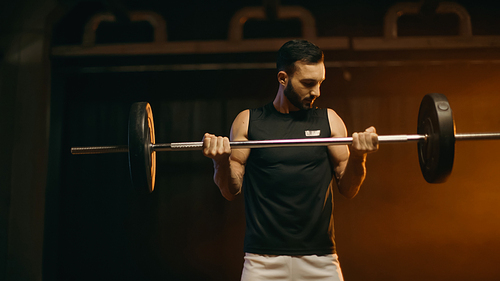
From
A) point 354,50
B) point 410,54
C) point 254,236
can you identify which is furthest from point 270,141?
point 410,54

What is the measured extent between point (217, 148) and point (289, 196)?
0.39 metres

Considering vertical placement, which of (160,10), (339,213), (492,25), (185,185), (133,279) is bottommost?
(133,279)

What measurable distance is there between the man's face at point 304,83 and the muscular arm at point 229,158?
0.27 m

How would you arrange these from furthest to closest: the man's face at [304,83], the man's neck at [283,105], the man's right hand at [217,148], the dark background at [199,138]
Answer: the dark background at [199,138] → the man's neck at [283,105] → the man's face at [304,83] → the man's right hand at [217,148]

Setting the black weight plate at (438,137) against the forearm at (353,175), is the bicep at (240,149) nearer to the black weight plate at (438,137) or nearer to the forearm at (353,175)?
the forearm at (353,175)

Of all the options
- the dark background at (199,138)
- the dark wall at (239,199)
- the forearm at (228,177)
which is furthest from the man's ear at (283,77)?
the dark wall at (239,199)

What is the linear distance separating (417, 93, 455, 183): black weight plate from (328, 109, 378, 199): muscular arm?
0.25 meters

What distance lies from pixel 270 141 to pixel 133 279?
6.34ft

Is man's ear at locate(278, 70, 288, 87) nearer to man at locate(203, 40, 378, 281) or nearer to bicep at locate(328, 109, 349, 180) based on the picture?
man at locate(203, 40, 378, 281)

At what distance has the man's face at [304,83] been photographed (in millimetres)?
1559

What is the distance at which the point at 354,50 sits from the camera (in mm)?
2498

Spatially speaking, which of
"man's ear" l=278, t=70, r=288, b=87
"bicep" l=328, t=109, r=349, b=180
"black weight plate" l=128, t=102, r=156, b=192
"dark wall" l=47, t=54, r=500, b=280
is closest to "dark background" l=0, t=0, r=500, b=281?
"dark wall" l=47, t=54, r=500, b=280

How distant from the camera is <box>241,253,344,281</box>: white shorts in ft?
4.60

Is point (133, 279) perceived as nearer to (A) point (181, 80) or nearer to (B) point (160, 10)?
(A) point (181, 80)
